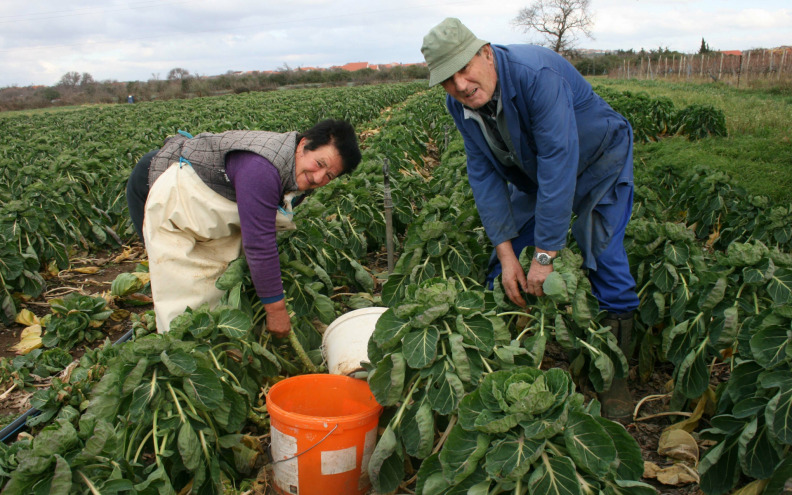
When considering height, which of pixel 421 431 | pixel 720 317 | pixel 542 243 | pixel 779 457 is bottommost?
pixel 779 457

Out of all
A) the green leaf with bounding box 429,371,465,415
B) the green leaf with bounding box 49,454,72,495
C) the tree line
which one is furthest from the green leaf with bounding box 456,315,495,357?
the tree line

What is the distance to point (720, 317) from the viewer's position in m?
2.36

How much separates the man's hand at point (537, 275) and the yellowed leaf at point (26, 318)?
369 centimetres

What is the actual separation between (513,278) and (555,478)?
→ 3.95ft

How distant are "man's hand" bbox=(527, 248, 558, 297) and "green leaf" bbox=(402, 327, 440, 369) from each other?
695 mm

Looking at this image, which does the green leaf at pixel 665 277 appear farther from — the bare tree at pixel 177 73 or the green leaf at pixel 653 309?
the bare tree at pixel 177 73

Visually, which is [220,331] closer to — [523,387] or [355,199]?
[523,387]

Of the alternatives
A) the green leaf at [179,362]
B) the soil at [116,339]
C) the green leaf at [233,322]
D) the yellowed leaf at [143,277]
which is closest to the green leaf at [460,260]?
the soil at [116,339]

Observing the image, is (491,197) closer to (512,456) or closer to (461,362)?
(461,362)

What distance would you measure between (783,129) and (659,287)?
990 centimetres

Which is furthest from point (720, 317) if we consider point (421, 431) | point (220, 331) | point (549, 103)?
point (220, 331)

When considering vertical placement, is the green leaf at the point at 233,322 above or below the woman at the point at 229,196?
below

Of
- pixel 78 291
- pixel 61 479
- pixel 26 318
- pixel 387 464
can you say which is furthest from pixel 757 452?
pixel 78 291

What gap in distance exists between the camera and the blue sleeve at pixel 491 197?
2.84 m
